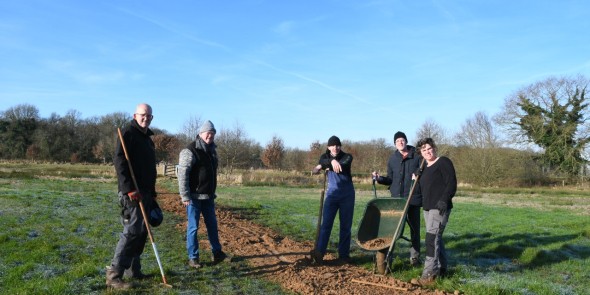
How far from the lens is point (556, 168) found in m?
44.4

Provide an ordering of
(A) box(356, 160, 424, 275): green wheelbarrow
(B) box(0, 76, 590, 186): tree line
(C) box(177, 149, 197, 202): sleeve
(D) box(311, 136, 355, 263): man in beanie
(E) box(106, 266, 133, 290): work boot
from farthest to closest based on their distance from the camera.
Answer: (B) box(0, 76, 590, 186): tree line
(D) box(311, 136, 355, 263): man in beanie
(A) box(356, 160, 424, 275): green wheelbarrow
(C) box(177, 149, 197, 202): sleeve
(E) box(106, 266, 133, 290): work boot

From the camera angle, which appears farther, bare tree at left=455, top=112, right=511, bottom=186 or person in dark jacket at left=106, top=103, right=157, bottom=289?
bare tree at left=455, top=112, right=511, bottom=186

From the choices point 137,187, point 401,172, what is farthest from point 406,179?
point 137,187

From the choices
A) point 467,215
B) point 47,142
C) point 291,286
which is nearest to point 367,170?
point 467,215

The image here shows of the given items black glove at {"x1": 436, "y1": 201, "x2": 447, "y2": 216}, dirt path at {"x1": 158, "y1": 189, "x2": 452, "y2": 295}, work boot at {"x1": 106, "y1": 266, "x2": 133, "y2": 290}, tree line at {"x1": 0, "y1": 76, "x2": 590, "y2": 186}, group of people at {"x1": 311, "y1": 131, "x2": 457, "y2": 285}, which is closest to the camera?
work boot at {"x1": 106, "y1": 266, "x2": 133, "y2": 290}

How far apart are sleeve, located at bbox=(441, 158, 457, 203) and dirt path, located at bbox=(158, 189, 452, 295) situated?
1289 millimetres

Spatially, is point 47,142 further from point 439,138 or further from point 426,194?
point 426,194

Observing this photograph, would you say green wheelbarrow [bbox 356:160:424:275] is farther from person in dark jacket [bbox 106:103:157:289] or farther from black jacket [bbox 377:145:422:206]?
person in dark jacket [bbox 106:103:157:289]

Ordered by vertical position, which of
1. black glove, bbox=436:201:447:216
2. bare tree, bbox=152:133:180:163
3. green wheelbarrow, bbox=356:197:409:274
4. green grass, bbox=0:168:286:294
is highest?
bare tree, bbox=152:133:180:163

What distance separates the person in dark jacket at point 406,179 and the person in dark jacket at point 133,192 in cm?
341

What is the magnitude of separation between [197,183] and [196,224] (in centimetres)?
62

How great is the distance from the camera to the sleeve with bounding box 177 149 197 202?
6.29 metres

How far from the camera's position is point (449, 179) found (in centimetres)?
590

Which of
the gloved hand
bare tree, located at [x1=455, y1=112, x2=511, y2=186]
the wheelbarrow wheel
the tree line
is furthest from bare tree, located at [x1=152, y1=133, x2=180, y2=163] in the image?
the wheelbarrow wheel
